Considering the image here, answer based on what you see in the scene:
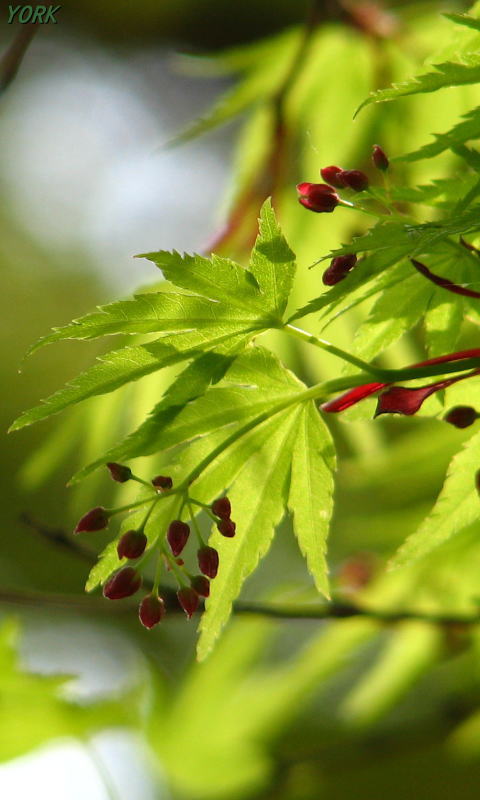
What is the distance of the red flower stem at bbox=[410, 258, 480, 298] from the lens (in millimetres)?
715

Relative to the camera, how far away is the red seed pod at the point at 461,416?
715 millimetres

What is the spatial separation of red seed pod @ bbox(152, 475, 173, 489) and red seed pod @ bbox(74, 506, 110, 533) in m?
0.05

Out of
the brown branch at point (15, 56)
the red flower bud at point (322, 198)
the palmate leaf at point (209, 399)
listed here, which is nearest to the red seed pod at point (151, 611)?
the palmate leaf at point (209, 399)

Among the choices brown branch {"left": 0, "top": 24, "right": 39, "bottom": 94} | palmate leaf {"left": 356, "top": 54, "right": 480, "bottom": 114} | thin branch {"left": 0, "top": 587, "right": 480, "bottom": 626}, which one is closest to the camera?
palmate leaf {"left": 356, "top": 54, "right": 480, "bottom": 114}

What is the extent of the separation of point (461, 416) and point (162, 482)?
23cm

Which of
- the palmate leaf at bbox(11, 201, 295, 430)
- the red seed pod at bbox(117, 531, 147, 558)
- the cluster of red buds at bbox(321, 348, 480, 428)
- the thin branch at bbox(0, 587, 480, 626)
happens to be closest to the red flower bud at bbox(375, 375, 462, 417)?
the cluster of red buds at bbox(321, 348, 480, 428)

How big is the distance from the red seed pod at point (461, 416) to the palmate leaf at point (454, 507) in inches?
0.9

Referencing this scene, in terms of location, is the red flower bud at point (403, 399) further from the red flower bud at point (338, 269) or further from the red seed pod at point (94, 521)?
the red seed pod at point (94, 521)

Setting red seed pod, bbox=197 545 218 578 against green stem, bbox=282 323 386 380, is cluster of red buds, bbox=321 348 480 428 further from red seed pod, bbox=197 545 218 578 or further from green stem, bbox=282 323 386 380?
red seed pod, bbox=197 545 218 578

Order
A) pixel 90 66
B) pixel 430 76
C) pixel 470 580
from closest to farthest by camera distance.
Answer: pixel 430 76
pixel 470 580
pixel 90 66

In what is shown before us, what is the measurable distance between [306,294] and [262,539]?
33.6 inches

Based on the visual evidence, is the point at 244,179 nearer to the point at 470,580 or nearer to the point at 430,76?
the point at 470,580

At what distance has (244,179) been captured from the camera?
5.55 feet

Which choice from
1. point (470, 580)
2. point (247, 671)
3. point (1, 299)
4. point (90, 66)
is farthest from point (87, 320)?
point (90, 66)
